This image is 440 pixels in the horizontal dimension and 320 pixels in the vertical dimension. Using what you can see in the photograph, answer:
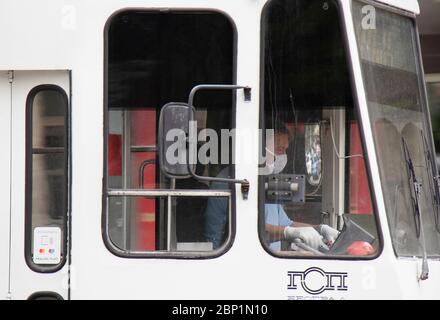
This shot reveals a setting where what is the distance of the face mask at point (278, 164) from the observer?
3.25 m

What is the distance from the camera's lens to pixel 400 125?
134 inches

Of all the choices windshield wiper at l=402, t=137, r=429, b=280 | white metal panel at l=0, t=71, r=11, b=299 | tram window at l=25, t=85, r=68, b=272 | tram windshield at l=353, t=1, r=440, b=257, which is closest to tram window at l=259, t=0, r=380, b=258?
tram windshield at l=353, t=1, r=440, b=257

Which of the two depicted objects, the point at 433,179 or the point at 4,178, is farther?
the point at 433,179

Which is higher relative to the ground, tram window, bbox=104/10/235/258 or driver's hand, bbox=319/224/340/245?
tram window, bbox=104/10/235/258

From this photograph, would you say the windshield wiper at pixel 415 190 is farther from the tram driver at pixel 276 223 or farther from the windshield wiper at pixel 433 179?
the tram driver at pixel 276 223

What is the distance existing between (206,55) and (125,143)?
54 cm

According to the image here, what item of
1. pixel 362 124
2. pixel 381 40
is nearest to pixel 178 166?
pixel 362 124

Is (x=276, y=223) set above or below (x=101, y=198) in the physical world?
below

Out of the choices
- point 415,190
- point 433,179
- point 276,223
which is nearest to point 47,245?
point 276,223

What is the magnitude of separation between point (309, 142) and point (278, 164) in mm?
206

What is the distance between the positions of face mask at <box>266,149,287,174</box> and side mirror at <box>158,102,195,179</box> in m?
0.39

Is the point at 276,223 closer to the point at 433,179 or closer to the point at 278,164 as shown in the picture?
the point at 278,164

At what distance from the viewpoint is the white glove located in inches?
128

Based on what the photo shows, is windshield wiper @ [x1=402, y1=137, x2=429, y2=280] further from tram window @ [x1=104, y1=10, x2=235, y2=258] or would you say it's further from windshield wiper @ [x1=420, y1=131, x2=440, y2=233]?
tram window @ [x1=104, y1=10, x2=235, y2=258]
